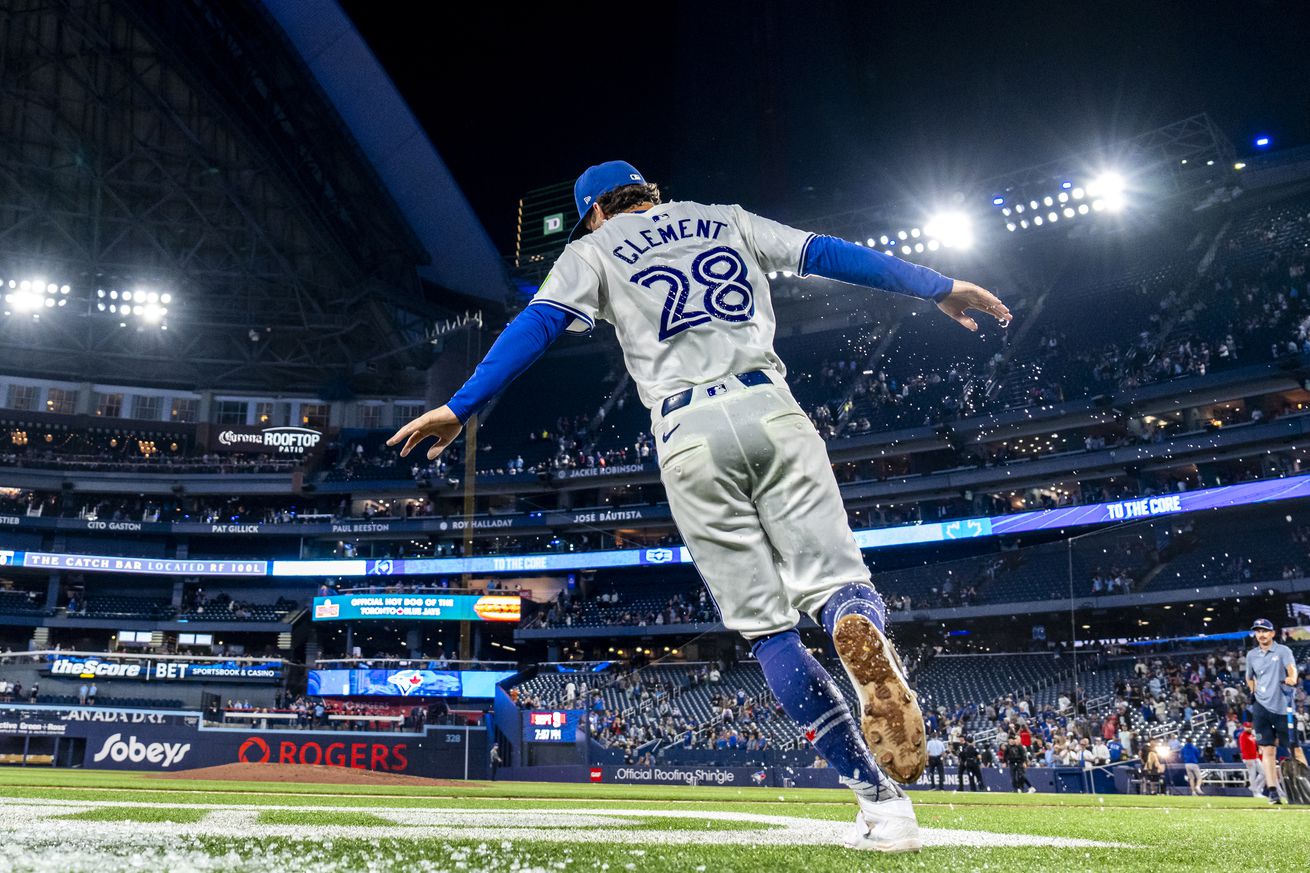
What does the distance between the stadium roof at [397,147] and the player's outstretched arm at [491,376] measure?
36.6 m

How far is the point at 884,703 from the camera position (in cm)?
276

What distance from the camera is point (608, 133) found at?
1703 inches

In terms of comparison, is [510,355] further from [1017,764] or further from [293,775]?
[1017,764]

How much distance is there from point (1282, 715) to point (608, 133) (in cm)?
3840

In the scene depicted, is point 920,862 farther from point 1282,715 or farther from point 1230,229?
point 1230,229

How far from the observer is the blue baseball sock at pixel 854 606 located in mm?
2980

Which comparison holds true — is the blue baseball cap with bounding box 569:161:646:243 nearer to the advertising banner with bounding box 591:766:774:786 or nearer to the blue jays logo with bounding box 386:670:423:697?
the advertising banner with bounding box 591:766:774:786

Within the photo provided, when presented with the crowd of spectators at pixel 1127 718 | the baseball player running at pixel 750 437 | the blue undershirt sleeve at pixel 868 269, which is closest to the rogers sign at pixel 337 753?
the crowd of spectators at pixel 1127 718

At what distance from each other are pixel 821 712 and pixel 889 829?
0.41 m

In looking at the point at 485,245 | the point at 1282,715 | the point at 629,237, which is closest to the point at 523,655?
the point at 485,245

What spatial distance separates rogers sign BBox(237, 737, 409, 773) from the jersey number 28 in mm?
22941

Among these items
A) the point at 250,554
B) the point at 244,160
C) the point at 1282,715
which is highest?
the point at 244,160

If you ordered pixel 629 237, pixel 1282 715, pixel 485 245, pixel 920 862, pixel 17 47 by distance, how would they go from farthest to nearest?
pixel 485 245
pixel 17 47
pixel 1282 715
pixel 629 237
pixel 920 862

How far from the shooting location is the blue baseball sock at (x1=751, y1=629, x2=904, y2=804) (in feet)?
10.2
